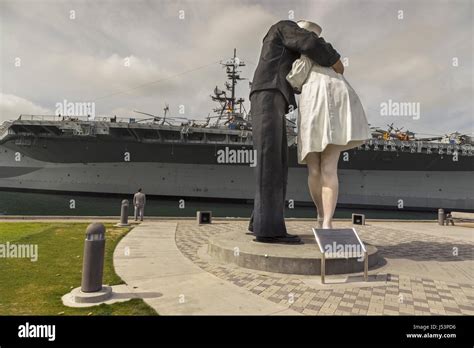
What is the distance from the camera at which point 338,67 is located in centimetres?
773

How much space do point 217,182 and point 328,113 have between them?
3155cm

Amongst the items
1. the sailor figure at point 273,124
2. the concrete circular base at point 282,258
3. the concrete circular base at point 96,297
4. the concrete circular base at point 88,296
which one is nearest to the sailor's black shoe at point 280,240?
the sailor figure at point 273,124

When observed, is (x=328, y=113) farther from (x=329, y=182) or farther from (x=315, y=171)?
(x=329, y=182)

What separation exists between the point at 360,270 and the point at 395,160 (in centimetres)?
3582

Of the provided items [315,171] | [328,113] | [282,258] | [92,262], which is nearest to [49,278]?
[92,262]

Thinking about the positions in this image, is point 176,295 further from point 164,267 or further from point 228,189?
point 228,189

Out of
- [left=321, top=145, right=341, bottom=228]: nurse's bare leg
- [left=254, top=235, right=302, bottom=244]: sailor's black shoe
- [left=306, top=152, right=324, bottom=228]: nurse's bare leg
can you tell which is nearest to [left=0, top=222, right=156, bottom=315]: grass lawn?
[left=254, top=235, right=302, bottom=244]: sailor's black shoe

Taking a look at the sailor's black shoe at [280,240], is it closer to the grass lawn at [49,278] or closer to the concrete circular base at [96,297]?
the concrete circular base at [96,297]

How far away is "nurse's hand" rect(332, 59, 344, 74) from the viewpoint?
768 centimetres

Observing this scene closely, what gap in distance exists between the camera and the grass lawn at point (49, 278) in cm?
436

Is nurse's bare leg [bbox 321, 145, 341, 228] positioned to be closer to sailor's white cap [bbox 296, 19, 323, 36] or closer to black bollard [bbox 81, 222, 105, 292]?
sailor's white cap [bbox 296, 19, 323, 36]

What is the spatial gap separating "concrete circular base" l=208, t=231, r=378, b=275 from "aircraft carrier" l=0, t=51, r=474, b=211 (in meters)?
25.8

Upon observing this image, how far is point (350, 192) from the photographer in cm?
4012
